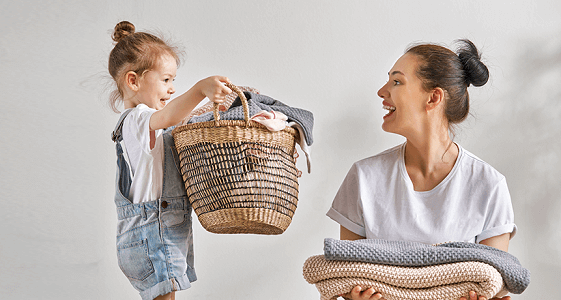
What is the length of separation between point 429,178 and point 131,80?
0.92 meters

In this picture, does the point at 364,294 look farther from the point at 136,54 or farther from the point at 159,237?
the point at 136,54

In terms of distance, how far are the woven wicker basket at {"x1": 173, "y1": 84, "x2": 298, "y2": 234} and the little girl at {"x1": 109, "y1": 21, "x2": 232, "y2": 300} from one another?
0.29 ft

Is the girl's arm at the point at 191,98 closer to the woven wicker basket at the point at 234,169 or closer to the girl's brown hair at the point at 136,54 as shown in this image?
the woven wicker basket at the point at 234,169

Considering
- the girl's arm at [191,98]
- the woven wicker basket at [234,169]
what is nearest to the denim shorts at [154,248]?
the woven wicker basket at [234,169]

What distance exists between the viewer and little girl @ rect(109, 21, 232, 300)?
133 centimetres

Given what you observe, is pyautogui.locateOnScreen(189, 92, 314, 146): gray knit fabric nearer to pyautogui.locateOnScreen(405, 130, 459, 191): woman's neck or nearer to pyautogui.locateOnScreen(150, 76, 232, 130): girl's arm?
pyautogui.locateOnScreen(150, 76, 232, 130): girl's arm

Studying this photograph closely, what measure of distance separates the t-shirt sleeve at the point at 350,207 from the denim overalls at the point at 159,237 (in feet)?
1.53

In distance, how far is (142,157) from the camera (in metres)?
1.35

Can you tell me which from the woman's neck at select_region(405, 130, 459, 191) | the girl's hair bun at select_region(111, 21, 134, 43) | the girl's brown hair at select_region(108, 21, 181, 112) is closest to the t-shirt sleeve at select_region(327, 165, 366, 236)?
the woman's neck at select_region(405, 130, 459, 191)

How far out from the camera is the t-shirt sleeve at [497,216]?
142 centimetres

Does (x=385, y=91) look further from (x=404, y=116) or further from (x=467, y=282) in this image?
(x=467, y=282)

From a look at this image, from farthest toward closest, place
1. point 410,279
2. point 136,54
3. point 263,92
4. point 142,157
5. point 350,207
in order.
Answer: point 263,92, point 350,207, point 136,54, point 142,157, point 410,279

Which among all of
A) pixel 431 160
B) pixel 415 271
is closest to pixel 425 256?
pixel 415 271

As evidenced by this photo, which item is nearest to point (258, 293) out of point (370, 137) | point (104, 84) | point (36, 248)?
point (370, 137)
